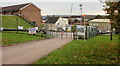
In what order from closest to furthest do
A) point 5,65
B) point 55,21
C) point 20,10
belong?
point 5,65, point 20,10, point 55,21

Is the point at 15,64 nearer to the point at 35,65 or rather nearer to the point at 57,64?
the point at 35,65

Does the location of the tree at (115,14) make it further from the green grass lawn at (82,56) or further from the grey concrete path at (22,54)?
the grey concrete path at (22,54)

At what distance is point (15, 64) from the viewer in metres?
7.91

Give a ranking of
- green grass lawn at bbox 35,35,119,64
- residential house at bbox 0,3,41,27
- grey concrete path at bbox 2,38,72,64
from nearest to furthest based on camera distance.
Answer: green grass lawn at bbox 35,35,119,64 < grey concrete path at bbox 2,38,72,64 < residential house at bbox 0,3,41,27

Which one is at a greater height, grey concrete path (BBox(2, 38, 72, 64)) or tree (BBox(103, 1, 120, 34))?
tree (BBox(103, 1, 120, 34))

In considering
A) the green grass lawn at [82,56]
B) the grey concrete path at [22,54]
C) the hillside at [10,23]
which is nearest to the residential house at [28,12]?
the hillside at [10,23]

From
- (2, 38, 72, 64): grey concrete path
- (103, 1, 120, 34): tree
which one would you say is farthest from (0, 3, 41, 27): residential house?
(103, 1, 120, 34): tree

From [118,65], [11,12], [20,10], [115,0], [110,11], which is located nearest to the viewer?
[118,65]

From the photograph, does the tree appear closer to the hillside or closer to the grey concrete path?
the grey concrete path

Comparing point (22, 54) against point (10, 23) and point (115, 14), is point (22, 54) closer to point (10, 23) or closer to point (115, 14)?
point (115, 14)

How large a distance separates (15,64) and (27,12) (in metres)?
46.3

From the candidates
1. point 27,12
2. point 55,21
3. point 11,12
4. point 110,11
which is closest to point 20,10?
point 27,12

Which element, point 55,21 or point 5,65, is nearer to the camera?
point 5,65

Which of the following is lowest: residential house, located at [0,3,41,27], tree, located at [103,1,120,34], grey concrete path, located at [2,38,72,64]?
grey concrete path, located at [2,38,72,64]
